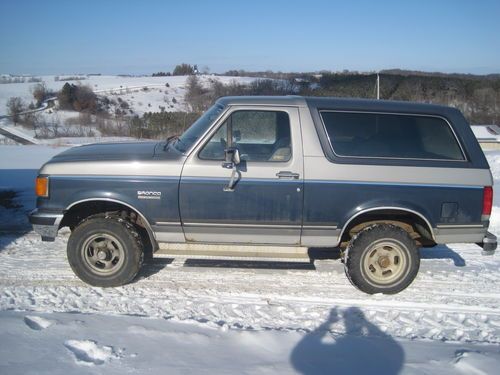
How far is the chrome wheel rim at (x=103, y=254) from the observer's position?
505 centimetres

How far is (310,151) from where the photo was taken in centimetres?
486

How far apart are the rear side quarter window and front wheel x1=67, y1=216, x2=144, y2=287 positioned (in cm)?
246

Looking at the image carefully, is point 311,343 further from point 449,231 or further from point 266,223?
point 449,231

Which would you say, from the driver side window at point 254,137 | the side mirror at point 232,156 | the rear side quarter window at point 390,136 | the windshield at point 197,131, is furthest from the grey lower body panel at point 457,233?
the windshield at point 197,131

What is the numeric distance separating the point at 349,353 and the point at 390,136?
243 centimetres

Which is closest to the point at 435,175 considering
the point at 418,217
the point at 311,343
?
the point at 418,217

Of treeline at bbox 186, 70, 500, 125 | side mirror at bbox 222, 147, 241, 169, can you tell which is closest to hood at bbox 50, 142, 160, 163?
side mirror at bbox 222, 147, 241, 169

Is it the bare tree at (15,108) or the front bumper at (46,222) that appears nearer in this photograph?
the front bumper at (46,222)

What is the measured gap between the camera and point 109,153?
5.17m

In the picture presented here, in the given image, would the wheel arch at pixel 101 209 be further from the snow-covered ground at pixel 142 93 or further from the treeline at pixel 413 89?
the snow-covered ground at pixel 142 93

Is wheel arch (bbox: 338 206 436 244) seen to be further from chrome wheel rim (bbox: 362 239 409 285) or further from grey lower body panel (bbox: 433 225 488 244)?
chrome wheel rim (bbox: 362 239 409 285)

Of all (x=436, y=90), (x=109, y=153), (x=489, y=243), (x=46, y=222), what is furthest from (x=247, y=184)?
(x=436, y=90)

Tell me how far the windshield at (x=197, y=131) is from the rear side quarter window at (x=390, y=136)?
1.18 meters

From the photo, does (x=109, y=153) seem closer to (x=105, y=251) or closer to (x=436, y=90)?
(x=105, y=251)
